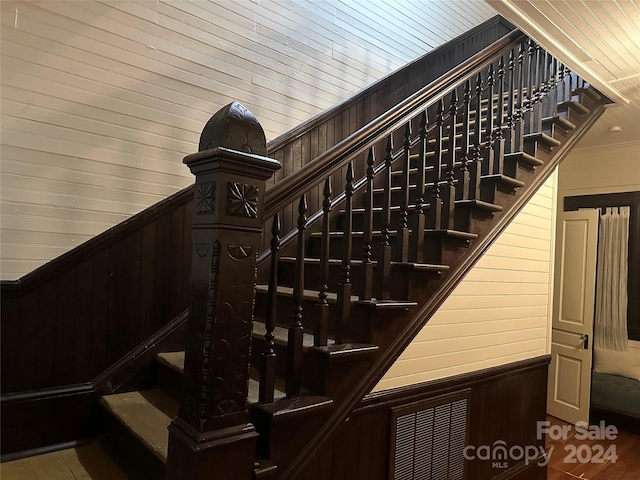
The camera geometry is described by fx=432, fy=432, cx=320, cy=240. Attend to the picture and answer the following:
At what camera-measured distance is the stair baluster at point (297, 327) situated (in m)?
1.63

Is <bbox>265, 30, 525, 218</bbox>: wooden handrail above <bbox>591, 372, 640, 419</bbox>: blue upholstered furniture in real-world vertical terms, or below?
above

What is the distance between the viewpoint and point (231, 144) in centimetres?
138

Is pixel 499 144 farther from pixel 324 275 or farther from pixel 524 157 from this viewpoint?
pixel 324 275

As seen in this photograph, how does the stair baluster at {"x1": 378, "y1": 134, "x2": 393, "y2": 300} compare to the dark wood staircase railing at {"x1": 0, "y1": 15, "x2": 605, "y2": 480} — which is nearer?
the dark wood staircase railing at {"x1": 0, "y1": 15, "x2": 605, "y2": 480}

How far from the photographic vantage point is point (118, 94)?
7.46ft

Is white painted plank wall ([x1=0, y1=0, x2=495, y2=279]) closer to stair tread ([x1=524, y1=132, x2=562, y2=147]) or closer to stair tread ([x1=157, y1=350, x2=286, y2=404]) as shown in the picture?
stair tread ([x1=157, y1=350, x2=286, y2=404])

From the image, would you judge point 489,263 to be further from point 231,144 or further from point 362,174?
point 231,144

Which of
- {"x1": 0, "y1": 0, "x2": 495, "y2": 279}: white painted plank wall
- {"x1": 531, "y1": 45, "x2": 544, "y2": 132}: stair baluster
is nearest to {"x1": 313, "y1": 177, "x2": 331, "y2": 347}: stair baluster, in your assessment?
{"x1": 0, "y1": 0, "x2": 495, "y2": 279}: white painted plank wall

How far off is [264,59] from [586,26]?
6.19ft

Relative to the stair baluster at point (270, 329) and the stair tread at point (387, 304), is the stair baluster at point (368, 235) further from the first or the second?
the stair baluster at point (270, 329)

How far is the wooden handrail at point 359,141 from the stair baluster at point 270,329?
3.5 inches

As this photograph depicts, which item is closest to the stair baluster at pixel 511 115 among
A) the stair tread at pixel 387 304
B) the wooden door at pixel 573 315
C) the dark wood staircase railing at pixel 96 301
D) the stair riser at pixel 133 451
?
the stair tread at pixel 387 304

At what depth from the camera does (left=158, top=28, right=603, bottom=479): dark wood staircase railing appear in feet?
4.57

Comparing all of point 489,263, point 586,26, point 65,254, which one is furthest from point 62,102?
point 586,26
